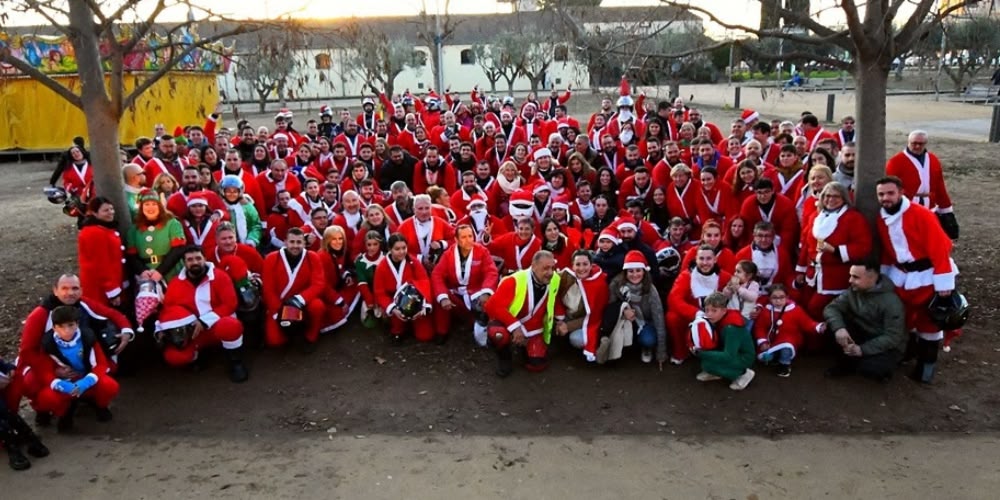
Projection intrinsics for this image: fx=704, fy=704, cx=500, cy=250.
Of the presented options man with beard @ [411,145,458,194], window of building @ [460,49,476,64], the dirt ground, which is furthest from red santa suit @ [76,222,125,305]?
window of building @ [460,49,476,64]

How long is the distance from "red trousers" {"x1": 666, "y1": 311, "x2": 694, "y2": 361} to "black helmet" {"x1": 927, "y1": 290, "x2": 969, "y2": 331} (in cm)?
192

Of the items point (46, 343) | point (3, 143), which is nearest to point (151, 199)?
point (46, 343)

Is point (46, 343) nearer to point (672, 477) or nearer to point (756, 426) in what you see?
point (672, 477)

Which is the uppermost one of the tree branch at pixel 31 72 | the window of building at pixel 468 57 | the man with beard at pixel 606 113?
the window of building at pixel 468 57

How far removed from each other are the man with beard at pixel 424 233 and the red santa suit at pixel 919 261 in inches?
170

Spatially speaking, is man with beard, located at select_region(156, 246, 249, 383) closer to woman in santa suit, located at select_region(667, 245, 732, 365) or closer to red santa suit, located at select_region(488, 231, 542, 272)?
red santa suit, located at select_region(488, 231, 542, 272)

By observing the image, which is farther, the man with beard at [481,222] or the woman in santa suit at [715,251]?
the man with beard at [481,222]

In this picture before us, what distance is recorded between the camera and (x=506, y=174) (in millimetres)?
9648

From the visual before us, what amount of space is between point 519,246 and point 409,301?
4.78 ft

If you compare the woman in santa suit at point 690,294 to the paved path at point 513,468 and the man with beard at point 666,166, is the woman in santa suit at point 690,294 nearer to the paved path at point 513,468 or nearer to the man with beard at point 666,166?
the paved path at point 513,468

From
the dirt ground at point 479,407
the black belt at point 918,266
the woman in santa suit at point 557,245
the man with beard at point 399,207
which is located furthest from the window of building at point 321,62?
the black belt at point 918,266

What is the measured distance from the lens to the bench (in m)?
33.8

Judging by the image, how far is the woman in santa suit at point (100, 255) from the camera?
6.34 meters

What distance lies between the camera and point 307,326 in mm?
7000
